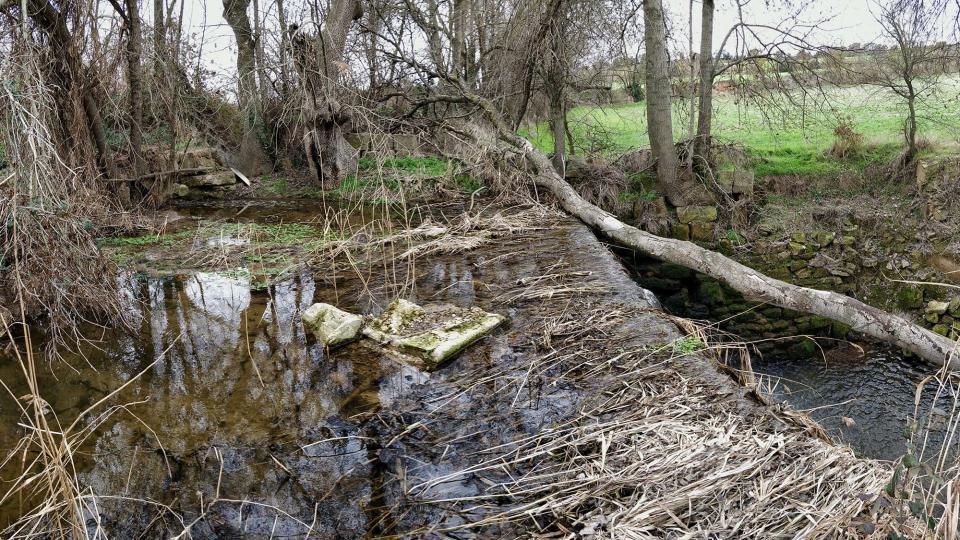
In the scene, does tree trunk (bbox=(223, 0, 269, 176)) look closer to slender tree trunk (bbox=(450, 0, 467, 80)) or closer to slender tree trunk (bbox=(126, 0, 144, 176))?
slender tree trunk (bbox=(126, 0, 144, 176))

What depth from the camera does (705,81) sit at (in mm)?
11430

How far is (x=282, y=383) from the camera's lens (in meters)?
4.02

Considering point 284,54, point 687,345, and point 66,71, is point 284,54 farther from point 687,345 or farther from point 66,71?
point 687,345

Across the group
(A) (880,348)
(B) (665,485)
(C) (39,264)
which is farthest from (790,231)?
(C) (39,264)

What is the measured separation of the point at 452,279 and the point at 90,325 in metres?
2.83

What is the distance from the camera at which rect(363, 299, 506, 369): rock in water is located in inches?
165

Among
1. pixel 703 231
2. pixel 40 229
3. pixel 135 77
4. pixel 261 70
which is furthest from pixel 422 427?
pixel 703 231

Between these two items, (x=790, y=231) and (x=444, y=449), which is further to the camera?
(x=790, y=231)

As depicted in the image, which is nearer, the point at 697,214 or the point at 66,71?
the point at 66,71

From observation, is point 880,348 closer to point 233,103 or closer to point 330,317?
point 330,317

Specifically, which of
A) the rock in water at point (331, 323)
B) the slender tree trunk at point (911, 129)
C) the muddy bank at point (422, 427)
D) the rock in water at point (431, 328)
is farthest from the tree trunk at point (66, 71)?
the slender tree trunk at point (911, 129)

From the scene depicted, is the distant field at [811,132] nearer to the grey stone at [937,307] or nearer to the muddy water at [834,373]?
the grey stone at [937,307]

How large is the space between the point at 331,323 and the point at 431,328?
693 millimetres

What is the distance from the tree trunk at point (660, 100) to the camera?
10.5 meters
